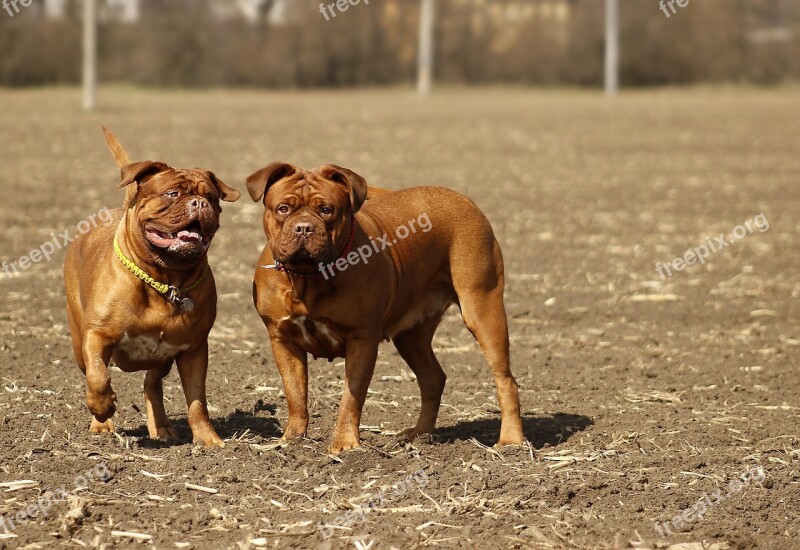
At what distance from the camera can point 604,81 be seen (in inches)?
2010

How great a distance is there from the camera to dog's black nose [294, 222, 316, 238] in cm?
572

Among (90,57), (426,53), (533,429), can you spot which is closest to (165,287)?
(533,429)

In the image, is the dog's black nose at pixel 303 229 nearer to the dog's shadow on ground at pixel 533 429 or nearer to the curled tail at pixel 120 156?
the curled tail at pixel 120 156

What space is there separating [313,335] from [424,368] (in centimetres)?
109

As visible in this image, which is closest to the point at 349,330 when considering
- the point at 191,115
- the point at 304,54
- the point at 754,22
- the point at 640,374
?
the point at 640,374

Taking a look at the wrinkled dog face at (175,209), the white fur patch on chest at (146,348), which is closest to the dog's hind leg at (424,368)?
the white fur patch on chest at (146,348)

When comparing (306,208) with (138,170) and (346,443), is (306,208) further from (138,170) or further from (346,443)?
(346,443)

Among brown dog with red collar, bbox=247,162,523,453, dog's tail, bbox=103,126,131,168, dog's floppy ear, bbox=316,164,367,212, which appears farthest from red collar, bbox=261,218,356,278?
dog's tail, bbox=103,126,131,168

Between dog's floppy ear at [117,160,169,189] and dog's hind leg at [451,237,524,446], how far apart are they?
5.61 ft

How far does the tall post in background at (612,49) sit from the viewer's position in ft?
156

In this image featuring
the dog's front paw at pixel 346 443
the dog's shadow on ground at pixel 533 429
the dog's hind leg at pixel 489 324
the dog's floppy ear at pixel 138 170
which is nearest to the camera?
the dog's floppy ear at pixel 138 170

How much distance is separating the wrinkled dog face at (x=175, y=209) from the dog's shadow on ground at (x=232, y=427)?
120 cm

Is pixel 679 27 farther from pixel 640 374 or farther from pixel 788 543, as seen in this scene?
pixel 788 543

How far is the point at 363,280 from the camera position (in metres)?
6.17
